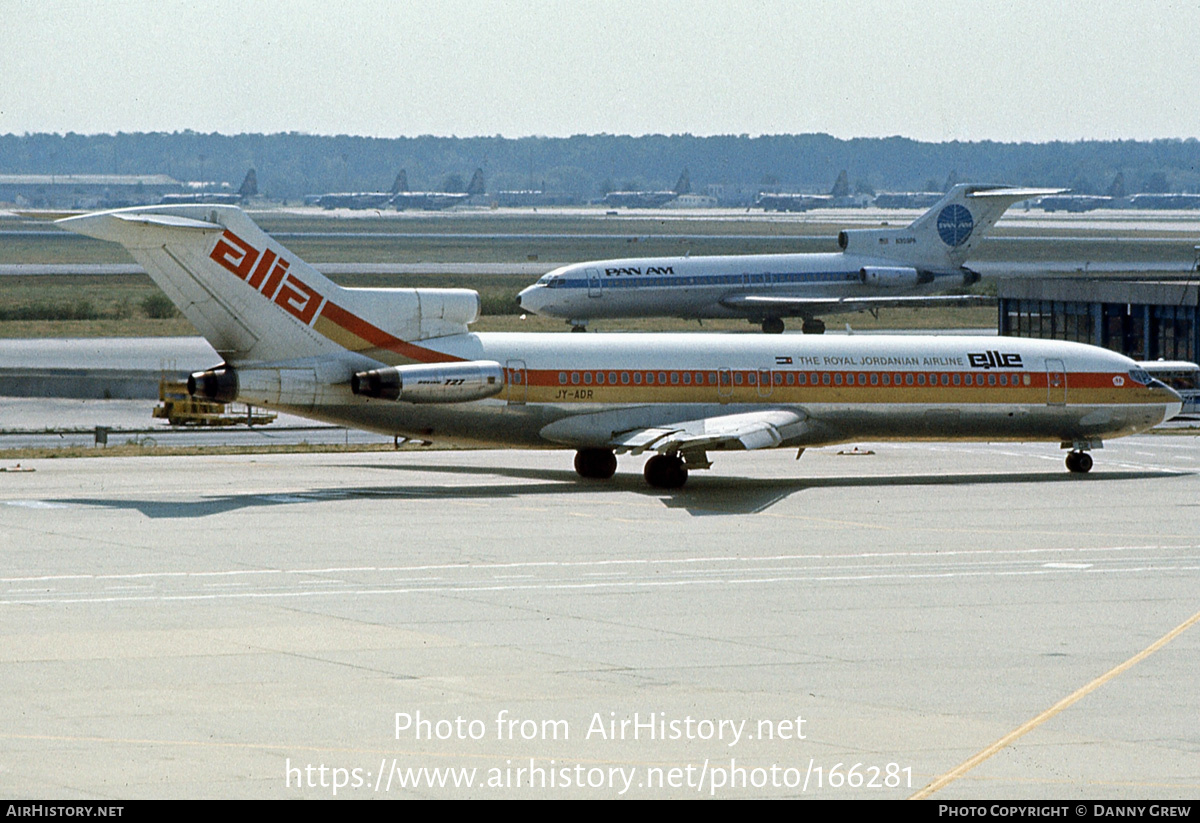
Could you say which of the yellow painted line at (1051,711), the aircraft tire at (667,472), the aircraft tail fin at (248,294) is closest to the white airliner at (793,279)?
the aircraft tire at (667,472)

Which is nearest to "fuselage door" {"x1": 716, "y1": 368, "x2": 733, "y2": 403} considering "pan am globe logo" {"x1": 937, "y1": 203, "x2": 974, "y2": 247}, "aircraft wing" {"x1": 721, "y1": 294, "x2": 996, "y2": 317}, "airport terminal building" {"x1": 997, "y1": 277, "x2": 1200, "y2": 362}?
"airport terminal building" {"x1": 997, "y1": 277, "x2": 1200, "y2": 362}

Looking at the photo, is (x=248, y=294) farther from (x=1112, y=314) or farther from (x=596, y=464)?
(x=1112, y=314)

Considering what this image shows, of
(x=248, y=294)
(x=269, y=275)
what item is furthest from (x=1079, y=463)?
(x=248, y=294)

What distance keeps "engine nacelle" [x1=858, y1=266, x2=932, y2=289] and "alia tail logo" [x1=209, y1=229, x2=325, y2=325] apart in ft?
157

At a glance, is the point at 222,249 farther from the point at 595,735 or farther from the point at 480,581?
the point at 595,735

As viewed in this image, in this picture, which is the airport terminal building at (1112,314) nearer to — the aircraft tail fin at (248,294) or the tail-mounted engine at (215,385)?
the aircraft tail fin at (248,294)

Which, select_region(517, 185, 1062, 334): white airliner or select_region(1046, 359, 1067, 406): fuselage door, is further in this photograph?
select_region(517, 185, 1062, 334): white airliner

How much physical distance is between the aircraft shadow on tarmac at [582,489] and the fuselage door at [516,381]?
1.83 meters

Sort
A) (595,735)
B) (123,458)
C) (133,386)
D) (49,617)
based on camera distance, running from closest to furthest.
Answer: (595,735) → (49,617) → (123,458) → (133,386)

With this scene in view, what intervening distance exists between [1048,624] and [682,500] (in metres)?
13.1

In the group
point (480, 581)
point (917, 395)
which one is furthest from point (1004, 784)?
point (917, 395)

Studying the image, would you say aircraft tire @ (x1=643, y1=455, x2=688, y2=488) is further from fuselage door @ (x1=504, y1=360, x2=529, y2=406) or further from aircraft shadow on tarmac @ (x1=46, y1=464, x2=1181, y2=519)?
fuselage door @ (x1=504, y1=360, x2=529, y2=406)

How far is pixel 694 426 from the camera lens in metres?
34.6

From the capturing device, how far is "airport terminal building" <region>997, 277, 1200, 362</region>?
2510 inches
